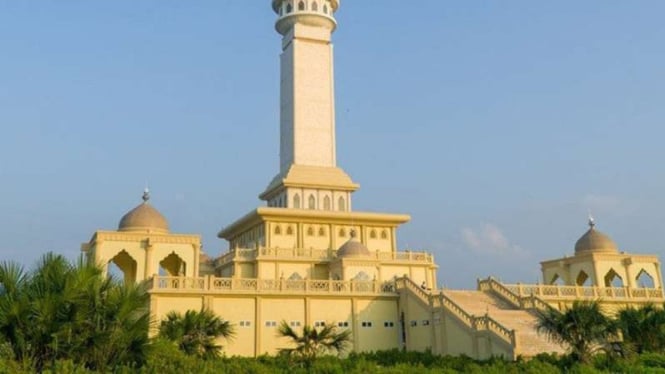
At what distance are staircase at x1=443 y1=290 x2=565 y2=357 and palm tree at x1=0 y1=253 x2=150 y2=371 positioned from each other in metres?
15.5

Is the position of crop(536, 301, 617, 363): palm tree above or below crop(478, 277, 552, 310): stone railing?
below

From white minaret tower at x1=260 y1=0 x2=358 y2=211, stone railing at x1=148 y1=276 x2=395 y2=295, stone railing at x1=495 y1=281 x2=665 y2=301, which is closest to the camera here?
stone railing at x1=148 y1=276 x2=395 y2=295

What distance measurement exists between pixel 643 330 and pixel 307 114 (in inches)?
1131

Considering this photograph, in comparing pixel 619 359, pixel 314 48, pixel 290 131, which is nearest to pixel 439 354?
pixel 619 359

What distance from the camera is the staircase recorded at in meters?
26.1

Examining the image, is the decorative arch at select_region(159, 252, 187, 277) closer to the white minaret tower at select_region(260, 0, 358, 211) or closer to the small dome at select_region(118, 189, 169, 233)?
the small dome at select_region(118, 189, 169, 233)

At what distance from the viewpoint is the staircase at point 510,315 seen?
85.6ft

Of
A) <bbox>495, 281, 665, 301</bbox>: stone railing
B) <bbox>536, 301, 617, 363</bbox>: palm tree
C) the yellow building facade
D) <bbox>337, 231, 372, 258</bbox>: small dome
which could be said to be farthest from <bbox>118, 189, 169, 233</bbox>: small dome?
<bbox>536, 301, 617, 363</bbox>: palm tree

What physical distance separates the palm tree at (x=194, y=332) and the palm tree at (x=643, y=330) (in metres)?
14.3

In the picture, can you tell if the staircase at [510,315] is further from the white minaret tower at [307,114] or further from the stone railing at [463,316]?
the white minaret tower at [307,114]

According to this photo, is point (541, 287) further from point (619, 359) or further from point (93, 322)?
point (93, 322)

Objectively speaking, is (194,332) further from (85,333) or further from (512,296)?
(512,296)

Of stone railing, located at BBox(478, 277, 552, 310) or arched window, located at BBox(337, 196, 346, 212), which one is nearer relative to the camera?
stone railing, located at BBox(478, 277, 552, 310)

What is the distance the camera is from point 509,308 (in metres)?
32.6
